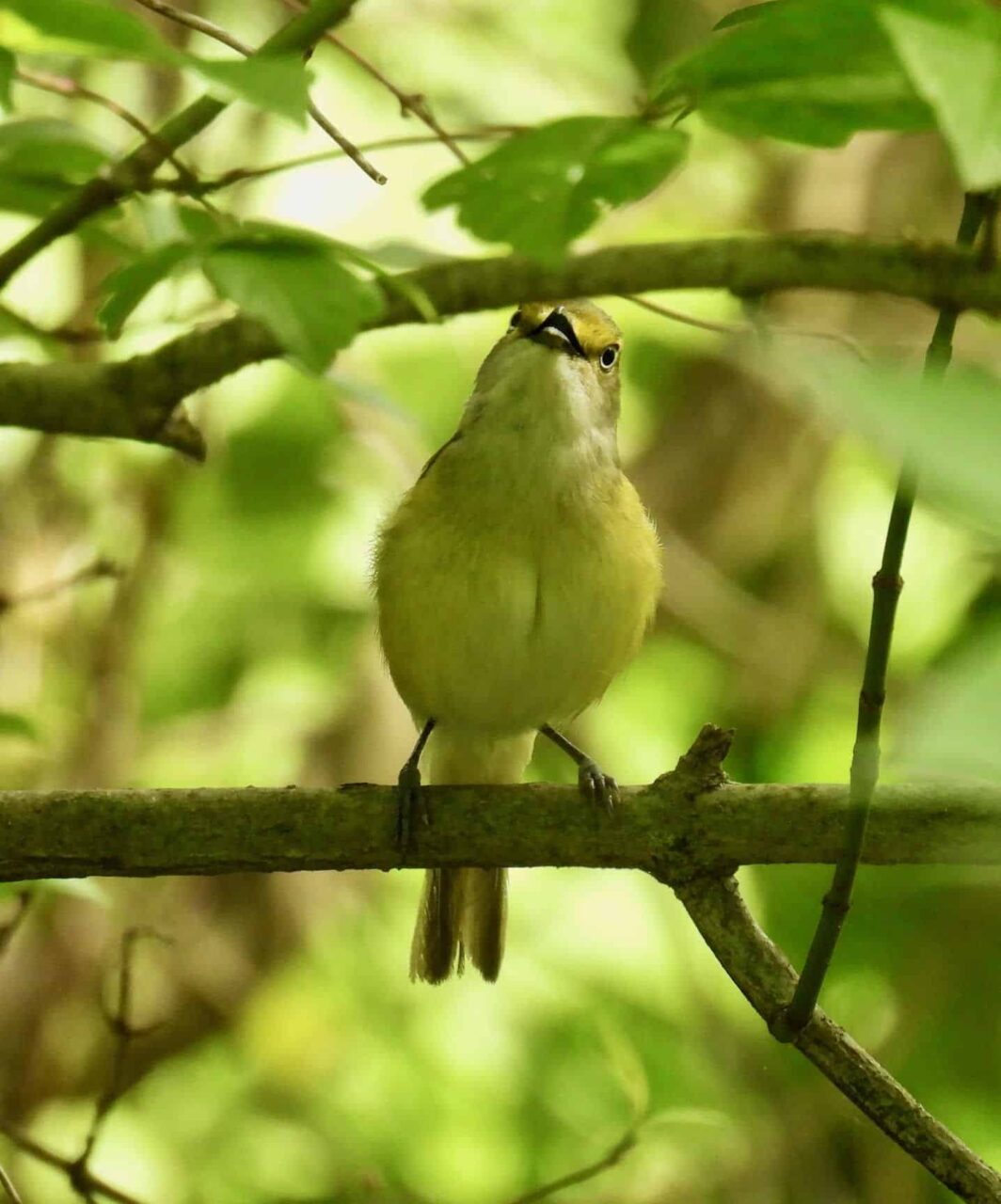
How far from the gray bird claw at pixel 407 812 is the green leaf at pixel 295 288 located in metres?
1.20

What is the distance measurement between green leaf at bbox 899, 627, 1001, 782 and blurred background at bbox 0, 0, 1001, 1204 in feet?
10.3

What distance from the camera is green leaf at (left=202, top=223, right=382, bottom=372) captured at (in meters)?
1.36

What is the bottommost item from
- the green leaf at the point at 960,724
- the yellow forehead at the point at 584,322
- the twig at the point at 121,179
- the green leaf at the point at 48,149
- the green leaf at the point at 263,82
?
the green leaf at the point at 960,724

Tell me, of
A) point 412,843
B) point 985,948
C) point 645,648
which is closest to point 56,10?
point 412,843

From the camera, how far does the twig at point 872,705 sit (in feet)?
4.69

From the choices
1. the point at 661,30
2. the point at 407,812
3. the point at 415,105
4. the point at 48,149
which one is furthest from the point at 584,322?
the point at 661,30

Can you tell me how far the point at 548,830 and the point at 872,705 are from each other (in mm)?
883

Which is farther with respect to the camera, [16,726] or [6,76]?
[16,726]

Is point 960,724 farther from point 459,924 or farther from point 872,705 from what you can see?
point 459,924

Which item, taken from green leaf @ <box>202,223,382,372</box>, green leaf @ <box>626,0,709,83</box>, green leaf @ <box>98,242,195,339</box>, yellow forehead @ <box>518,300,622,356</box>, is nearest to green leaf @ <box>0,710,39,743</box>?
green leaf @ <box>98,242,195,339</box>

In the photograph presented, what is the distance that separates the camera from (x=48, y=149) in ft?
5.84

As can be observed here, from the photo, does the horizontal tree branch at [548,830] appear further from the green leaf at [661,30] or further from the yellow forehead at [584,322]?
the green leaf at [661,30]

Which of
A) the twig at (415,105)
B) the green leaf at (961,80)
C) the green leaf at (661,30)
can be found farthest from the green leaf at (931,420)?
the green leaf at (661,30)

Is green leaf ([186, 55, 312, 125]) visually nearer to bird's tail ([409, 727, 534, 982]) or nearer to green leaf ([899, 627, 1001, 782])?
green leaf ([899, 627, 1001, 782])
